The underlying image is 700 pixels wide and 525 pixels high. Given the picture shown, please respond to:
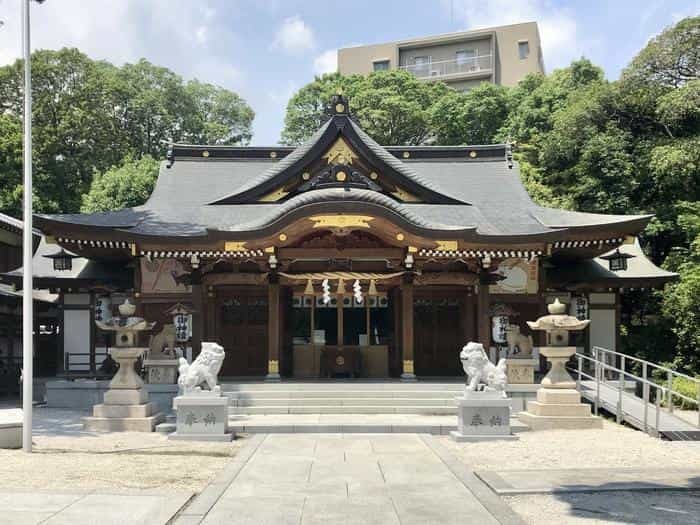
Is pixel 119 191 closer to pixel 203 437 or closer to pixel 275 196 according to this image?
pixel 275 196

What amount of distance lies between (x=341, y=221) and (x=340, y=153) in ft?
9.53

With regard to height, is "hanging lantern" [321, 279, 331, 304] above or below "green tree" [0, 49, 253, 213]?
below

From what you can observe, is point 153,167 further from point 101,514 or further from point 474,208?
point 101,514

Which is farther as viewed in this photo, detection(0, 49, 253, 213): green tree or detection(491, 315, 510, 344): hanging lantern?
detection(0, 49, 253, 213): green tree

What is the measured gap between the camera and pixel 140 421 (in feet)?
38.6

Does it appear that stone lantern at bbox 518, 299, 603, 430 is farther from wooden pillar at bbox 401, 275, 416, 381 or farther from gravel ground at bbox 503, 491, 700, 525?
gravel ground at bbox 503, 491, 700, 525

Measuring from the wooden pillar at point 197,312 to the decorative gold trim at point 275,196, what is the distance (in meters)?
2.93

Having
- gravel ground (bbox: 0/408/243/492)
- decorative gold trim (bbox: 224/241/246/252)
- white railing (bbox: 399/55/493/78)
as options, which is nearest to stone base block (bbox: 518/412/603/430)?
gravel ground (bbox: 0/408/243/492)

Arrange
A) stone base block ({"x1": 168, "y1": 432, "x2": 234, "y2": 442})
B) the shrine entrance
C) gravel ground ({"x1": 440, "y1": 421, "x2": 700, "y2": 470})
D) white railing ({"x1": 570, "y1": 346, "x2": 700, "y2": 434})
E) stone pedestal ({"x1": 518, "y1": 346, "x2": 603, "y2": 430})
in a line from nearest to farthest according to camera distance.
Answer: gravel ground ({"x1": 440, "y1": 421, "x2": 700, "y2": 470}) < stone base block ({"x1": 168, "y1": 432, "x2": 234, "y2": 442}) < white railing ({"x1": 570, "y1": 346, "x2": 700, "y2": 434}) < stone pedestal ({"x1": 518, "y1": 346, "x2": 603, "y2": 430}) < the shrine entrance

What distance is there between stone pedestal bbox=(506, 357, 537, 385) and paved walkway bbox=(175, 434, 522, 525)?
4474 mm

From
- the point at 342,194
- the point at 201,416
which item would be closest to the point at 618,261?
the point at 342,194

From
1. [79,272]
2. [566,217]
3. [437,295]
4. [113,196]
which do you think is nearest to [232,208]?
[79,272]

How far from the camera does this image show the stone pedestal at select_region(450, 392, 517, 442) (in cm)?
1103

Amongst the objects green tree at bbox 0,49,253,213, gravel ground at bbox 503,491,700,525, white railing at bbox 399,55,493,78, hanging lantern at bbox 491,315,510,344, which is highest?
white railing at bbox 399,55,493,78
